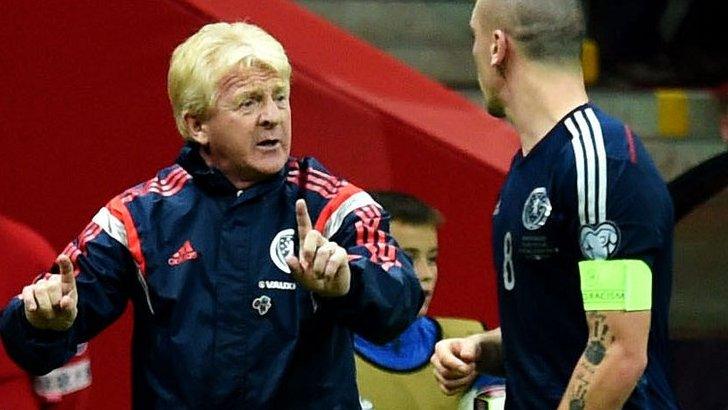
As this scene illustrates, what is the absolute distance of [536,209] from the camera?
369cm

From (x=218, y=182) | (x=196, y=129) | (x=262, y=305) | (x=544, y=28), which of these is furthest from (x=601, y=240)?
(x=196, y=129)

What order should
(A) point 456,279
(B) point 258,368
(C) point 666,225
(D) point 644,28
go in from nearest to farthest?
(C) point 666,225, (B) point 258,368, (A) point 456,279, (D) point 644,28

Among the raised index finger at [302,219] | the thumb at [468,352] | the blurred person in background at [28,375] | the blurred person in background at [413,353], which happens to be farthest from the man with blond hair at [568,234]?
the blurred person in background at [28,375]

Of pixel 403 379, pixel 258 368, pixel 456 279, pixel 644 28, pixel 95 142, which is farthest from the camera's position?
pixel 644 28

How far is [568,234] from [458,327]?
130 centimetres

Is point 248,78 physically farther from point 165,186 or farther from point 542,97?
point 542,97

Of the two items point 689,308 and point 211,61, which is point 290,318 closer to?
point 211,61

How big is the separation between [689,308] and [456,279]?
69 centimetres

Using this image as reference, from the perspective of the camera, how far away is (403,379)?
4.75 metres

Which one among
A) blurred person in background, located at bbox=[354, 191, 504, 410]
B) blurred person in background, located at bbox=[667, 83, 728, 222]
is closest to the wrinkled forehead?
blurred person in background, located at bbox=[354, 191, 504, 410]

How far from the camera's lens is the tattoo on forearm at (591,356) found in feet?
11.7

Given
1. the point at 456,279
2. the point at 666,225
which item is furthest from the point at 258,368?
the point at 456,279

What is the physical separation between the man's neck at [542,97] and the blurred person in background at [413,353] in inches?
36.3

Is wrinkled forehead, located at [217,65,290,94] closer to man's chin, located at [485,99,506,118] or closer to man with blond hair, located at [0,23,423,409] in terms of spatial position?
man with blond hair, located at [0,23,423,409]
